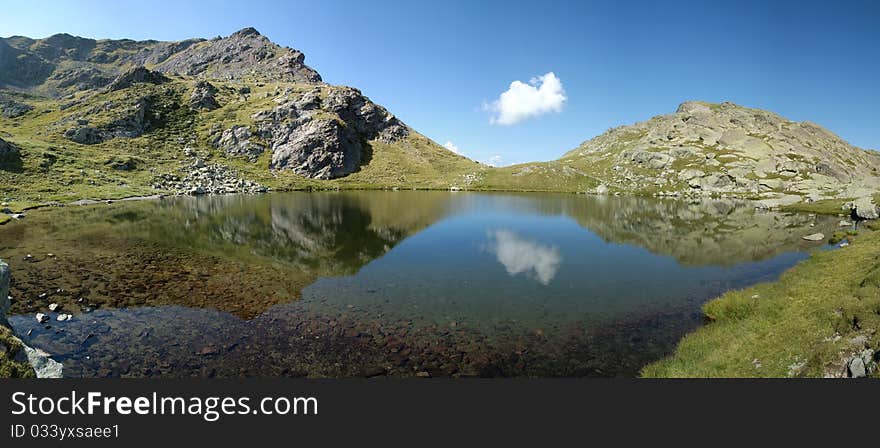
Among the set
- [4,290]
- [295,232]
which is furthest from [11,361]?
[295,232]

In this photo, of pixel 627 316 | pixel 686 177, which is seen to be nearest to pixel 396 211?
pixel 627 316

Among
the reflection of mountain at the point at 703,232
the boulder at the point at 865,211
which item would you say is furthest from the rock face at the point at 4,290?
the boulder at the point at 865,211

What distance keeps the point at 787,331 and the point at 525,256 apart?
30272mm

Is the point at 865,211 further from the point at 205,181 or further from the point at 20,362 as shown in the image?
the point at 205,181

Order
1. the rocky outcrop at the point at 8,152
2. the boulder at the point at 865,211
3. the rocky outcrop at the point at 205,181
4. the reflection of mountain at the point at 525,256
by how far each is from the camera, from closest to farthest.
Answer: the reflection of mountain at the point at 525,256 → the boulder at the point at 865,211 → the rocky outcrop at the point at 8,152 → the rocky outcrop at the point at 205,181

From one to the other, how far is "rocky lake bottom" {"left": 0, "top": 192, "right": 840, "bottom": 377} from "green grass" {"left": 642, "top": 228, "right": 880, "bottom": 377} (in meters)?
2.12

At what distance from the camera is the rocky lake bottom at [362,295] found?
69.1ft

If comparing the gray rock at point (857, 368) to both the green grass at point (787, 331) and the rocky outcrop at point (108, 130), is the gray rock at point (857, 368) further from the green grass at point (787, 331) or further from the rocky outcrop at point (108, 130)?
the rocky outcrop at point (108, 130)

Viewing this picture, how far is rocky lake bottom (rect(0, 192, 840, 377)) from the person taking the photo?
21047 mm

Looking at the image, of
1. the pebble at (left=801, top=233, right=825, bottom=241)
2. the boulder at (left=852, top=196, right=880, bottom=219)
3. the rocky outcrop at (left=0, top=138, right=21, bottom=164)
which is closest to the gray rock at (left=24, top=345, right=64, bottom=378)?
the pebble at (left=801, top=233, right=825, bottom=241)

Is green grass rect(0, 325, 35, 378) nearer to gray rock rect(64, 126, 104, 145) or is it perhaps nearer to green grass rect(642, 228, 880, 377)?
green grass rect(642, 228, 880, 377)

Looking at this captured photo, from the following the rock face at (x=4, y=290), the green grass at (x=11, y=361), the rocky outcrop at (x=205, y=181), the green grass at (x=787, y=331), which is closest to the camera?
the green grass at (x=11, y=361)

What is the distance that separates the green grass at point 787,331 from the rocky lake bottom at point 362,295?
2.12 meters

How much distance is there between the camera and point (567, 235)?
221 ft
